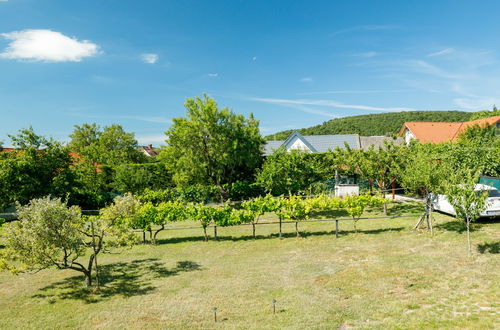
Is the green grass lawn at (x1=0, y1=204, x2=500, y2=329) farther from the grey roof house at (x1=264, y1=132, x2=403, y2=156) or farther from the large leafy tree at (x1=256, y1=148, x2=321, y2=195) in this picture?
the grey roof house at (x1=264, y1=132, x2=403, y2=156)

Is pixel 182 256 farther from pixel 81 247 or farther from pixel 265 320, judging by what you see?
pixel 265 320

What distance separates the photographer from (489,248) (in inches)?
495

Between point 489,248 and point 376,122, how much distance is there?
10110 cm

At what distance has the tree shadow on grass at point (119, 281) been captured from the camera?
1129 cm

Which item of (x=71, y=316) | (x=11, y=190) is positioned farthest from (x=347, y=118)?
(x=71, y=316)

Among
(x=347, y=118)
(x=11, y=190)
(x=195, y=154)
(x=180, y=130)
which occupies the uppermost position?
(x=347, y=118)

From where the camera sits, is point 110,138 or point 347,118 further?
point 347,118

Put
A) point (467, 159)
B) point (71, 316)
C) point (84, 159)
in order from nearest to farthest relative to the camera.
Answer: point (71, 316) < point (467, 159) < point (84, 159)

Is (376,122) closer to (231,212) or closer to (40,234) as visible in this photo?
(231,212)

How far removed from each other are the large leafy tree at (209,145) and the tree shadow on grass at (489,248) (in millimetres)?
19927

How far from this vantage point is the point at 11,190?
2567cm

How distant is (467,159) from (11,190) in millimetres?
36729

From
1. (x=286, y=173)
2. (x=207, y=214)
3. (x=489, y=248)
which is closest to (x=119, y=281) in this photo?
(x=207, y=214)

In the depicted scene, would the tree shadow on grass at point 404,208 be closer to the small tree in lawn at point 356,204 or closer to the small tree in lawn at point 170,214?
the small tree in lawn at point 356,204
